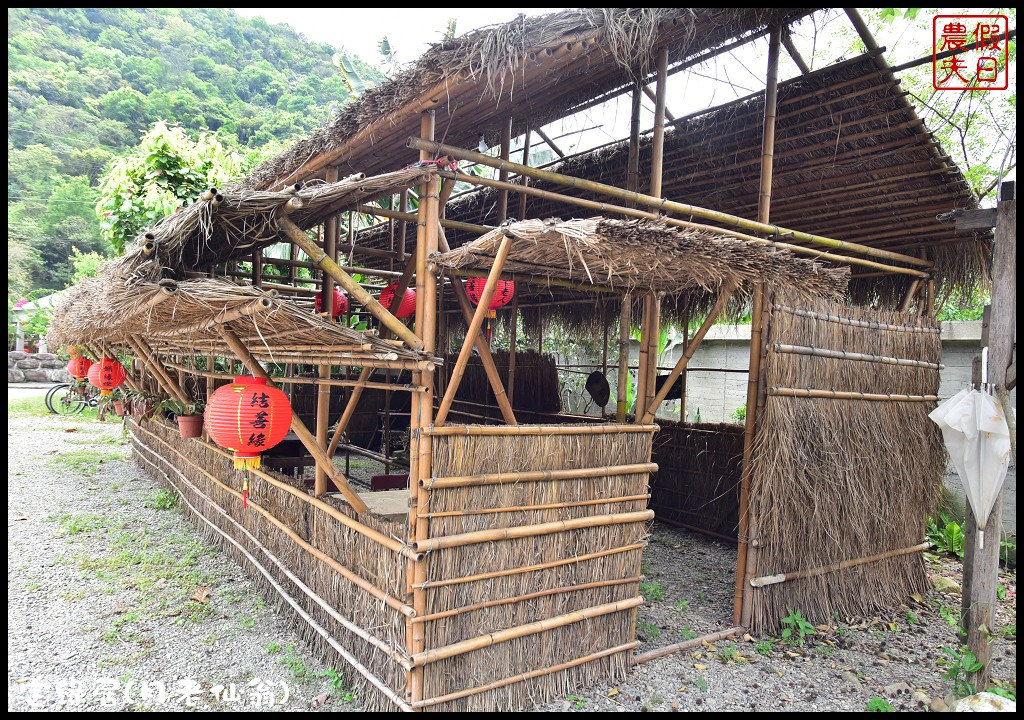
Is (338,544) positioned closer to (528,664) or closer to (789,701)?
(528,664)

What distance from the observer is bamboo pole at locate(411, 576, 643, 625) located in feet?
9.47

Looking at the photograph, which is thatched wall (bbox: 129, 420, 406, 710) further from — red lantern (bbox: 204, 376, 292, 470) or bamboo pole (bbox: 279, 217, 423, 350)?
bamboo pole (bbox: 279, 217, 423, 350)

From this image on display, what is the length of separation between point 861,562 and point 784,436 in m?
1.47

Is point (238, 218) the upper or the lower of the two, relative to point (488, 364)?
upper

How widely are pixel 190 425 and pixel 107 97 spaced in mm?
29872

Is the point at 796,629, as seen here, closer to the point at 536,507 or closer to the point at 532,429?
the point at 536,507

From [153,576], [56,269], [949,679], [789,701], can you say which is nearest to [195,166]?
[153,576]

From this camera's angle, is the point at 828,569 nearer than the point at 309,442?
No

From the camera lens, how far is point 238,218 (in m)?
3.08

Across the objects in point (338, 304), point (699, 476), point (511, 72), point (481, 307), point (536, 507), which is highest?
point (511, 72)

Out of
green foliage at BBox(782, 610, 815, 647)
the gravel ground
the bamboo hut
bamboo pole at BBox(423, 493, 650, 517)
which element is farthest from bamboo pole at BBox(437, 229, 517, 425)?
green foliage at BBox(782, 610, 815, 647)

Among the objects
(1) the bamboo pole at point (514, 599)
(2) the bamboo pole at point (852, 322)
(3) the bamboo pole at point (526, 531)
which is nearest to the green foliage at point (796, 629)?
(1) the bamboo pole at point (514, 599)

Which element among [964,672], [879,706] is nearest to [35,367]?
[879,706]

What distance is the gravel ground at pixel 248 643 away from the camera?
10.8 feet
